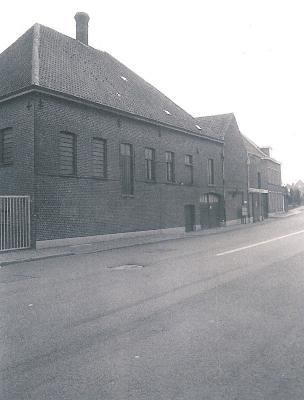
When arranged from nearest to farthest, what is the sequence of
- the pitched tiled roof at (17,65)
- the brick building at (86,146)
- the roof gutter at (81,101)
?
the roof gutter at (81,101) < the brick building at (86,146) < the pitched tiled roof at (17,65)

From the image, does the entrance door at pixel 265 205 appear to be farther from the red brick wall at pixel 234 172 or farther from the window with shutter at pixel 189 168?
the window with shutter at pixel 189 168

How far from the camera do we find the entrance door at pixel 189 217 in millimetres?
27500

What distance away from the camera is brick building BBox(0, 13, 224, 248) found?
17031 mm

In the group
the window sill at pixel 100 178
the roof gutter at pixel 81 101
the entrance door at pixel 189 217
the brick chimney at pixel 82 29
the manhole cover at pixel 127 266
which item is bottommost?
the manhole cover at pixel 127 266

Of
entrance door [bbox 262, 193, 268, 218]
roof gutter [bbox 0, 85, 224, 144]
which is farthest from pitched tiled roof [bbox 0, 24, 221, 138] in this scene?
entrance door [bbox 262, 193, 268, 218]

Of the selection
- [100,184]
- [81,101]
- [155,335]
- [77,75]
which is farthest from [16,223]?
[155,335]

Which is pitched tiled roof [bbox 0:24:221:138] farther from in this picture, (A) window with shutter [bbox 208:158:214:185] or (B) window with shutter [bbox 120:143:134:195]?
(A) window with shutter [bbox 208:158:214:185]

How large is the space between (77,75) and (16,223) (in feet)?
27.5

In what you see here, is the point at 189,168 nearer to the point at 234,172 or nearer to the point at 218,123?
the point at 234,172

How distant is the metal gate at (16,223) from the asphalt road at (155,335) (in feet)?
20.6

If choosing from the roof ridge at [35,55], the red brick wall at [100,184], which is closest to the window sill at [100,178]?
the red brick wall at [100,184]

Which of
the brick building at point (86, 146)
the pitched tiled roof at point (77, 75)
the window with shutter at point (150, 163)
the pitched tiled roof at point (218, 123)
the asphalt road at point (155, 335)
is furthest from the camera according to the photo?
the pitched tiled roof at point (218, 123)

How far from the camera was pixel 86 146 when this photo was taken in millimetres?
19156

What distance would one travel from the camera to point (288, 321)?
5.64 metres
